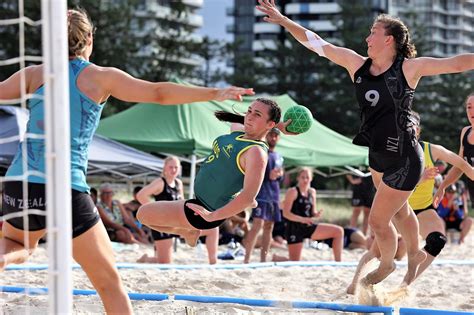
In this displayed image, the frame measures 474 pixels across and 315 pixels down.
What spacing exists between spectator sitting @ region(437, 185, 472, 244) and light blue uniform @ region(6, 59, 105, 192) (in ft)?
38.0

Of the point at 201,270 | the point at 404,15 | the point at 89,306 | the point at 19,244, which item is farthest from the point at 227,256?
the point at 404,15

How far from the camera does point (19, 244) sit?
3760 mm

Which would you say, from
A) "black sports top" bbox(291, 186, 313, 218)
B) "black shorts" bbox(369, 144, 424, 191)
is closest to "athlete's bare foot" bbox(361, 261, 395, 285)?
"black shorts" bbox(369, 144, 424, 191)

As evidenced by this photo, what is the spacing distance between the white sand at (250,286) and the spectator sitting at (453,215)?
4.87 metres

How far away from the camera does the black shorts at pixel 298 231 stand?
970cm

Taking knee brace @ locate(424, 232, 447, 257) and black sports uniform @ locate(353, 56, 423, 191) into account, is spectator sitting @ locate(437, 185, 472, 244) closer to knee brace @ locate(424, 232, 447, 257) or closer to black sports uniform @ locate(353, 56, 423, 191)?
knee brace @ locate(424, 232, 447, 257)

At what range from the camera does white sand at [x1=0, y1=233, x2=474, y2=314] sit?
17.9 ft

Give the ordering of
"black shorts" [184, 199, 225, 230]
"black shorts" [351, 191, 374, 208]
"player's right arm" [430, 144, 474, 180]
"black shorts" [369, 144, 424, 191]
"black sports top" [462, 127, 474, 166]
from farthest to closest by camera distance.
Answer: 1. "black shorts" [351, 191, 374, 208]
2. "black sports top" [462, 127, 474, 166]
3. "player's right arm" [430, 144, 474, 180]
4. "black shorts" [369, 144, 424, 191]
5. "black shorts" [184, 199, 225, 230]

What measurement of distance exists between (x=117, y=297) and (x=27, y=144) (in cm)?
79

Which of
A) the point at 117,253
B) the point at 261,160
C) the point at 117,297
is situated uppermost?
the point at 261,160

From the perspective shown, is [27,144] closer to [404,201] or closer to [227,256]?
[404,201]

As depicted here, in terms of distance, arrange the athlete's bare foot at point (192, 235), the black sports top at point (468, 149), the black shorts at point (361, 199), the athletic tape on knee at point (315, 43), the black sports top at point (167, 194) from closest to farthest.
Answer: the athlete's bare foot at point (192, 235)
the athletic tape on knee at point (315, 43)
the black sports top at point (468, 149)
the black sports top at point (167, 194)
the black shorts at point (361, 199)

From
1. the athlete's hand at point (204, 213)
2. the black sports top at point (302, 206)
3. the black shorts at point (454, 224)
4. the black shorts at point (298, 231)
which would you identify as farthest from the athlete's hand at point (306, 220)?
the black shorts at point (454, 224)

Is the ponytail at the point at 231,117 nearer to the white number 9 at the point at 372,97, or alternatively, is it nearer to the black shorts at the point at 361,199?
the white number 9 at the point at 372,97
